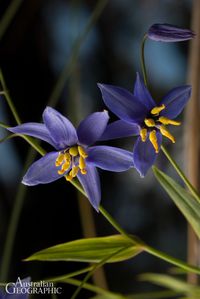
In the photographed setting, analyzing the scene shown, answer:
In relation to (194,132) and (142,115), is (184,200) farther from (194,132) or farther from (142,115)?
(194,132)

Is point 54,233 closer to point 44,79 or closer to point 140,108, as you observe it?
point 44,79

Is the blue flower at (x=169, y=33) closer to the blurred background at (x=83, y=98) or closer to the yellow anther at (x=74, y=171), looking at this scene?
the yellow anther at (x=74, y=171)

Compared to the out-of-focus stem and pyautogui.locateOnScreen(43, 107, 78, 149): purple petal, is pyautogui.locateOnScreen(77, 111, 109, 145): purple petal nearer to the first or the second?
pyautogui.locateOnScreen(43, 107, 78, 149): purple petal

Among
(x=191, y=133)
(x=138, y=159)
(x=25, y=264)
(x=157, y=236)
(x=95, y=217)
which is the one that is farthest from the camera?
(x=157, y=236)

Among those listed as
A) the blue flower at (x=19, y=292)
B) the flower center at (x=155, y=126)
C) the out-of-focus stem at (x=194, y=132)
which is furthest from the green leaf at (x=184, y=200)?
the out-of-focus stem at (x=194, y=132)

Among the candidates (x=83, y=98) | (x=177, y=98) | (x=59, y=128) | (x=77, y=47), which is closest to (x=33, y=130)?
(x=59, y=128)

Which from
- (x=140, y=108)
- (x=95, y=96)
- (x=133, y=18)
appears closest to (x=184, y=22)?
(x=133, y=18)
